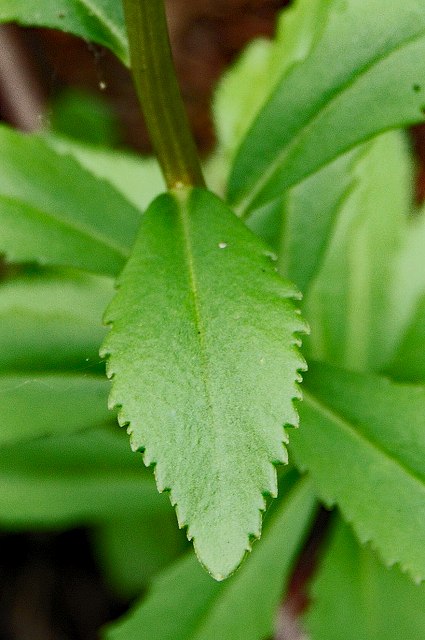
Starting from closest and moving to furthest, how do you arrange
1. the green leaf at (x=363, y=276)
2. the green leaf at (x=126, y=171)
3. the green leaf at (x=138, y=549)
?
the green leaf at (x=363, y=276), the green leaf at (x=126, y=171), the green leaf at (x=138, y=549)

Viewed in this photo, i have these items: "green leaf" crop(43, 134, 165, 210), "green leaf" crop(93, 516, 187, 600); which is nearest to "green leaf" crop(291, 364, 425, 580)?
"green leaf" crop(43, 134, 165, 210)

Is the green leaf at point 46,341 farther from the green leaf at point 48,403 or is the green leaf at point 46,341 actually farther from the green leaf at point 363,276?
the green leaf at point 363,276

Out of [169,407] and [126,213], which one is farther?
[126,213]

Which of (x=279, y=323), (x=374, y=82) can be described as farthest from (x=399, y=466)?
(x=374, y=82)

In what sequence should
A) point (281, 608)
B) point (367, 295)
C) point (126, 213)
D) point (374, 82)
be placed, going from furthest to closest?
point (281, 608)
point (367, 295)
point (126, 213)
point (374, 82)

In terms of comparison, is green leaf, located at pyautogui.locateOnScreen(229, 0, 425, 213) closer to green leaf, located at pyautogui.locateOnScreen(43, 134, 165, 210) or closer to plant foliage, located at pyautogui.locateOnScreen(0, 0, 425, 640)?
plant foliage, located at pyautogui.locateOnScreen(0, 0, 425, 640)

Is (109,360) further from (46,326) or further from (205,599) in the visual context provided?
(205,599)

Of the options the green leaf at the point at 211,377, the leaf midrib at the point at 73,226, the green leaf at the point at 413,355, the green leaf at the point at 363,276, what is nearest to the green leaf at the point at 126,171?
the green leaf at the point at 363,276
